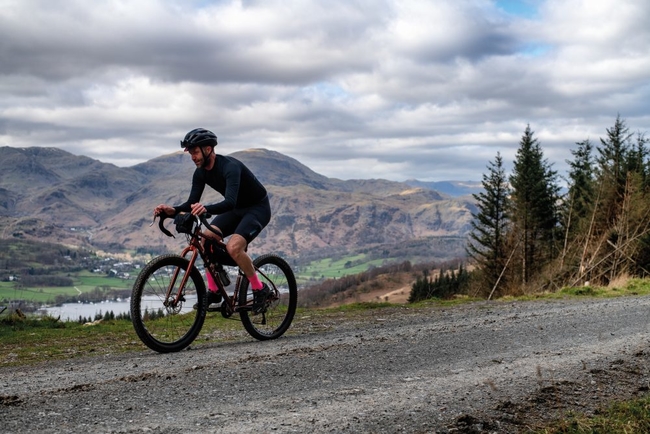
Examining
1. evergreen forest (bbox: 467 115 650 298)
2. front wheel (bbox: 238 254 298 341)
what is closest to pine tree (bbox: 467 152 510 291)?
evergreen forest (bbox: 467 115 650 298)

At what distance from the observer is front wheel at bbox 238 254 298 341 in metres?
9.87

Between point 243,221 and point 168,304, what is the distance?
1684 mm

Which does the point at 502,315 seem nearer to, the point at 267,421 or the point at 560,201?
the point at 267,421

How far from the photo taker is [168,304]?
9062mm

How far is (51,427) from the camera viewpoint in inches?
194

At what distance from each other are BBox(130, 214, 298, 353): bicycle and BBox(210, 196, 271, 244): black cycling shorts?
0.35 m

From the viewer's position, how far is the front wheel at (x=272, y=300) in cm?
987

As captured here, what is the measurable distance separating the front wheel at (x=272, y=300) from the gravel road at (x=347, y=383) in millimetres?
318

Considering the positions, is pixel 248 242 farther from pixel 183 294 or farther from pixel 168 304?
pixel 168 304

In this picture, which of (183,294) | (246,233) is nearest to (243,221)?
(246,233)

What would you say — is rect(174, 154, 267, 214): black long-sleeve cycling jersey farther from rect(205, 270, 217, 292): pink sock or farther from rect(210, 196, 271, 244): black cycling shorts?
rect(205, 270, 217, 292): pink sock

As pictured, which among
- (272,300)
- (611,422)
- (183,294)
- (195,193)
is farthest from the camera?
(272,300)

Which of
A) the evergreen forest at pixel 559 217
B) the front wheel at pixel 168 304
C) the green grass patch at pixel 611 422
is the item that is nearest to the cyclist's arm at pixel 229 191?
the front wheel at pixel 168 304

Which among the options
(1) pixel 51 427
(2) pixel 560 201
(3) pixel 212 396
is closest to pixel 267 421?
(3) pixel 212 396
